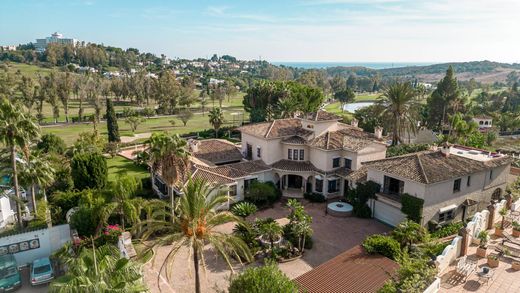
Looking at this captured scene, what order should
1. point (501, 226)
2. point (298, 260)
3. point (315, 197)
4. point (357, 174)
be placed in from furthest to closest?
point (315, 197), point (357, 174), point (298, 260), point (501, 226)

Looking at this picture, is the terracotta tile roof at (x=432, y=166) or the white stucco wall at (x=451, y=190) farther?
the terracotta tile roof at (x=432, y=166)

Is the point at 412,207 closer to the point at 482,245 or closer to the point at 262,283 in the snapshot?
the point at 482,245

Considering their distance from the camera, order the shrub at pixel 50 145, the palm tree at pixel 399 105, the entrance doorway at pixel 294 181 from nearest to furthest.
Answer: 1. the entrance doorway at pixel 294 181
2. the palm tree at pixel 399 105
3. the shrub at pixel 50 145

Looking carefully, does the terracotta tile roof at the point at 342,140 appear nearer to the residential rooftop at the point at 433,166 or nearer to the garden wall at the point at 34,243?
the residential rooftop at the point at 433,166

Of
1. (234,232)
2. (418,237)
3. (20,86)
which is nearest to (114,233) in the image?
(234,232)

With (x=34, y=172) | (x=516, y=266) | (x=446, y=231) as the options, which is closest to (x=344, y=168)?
(x=446, y=231)

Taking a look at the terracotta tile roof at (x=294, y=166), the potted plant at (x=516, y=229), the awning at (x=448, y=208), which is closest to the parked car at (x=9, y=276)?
the terracotta tile roof at (x=294, y=166)
